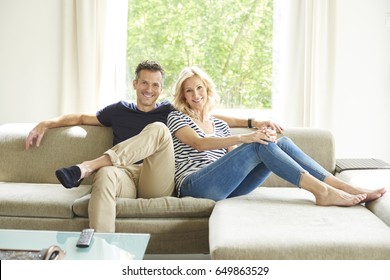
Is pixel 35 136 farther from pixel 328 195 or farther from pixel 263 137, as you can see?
pixel 328 195

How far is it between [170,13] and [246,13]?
0.66m

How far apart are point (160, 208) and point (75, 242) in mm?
726

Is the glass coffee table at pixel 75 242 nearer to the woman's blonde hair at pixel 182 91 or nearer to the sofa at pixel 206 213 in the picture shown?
the sofa at pixel 206 213

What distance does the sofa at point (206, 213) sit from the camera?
2.28 m

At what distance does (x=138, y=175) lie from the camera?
10.7 feet

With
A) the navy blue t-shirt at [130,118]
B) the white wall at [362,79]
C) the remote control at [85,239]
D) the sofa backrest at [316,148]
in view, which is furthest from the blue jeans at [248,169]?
the white wall at [362,79]

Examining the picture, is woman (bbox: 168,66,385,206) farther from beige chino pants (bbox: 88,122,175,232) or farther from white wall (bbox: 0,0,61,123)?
white wall (bbox: 0,0,61,123)

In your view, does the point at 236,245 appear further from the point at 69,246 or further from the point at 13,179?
the point at 13,179

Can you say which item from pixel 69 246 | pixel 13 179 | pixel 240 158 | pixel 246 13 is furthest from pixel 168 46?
pixel 69 246

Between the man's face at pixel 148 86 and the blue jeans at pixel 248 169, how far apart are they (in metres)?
0.62

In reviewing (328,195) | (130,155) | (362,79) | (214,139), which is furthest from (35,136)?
(362,79)

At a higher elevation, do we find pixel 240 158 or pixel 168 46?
pixel 168 46

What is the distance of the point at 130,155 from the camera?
3.02 m

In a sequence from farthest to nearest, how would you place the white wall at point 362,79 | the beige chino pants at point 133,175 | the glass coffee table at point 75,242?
the white wall at point 362,79 < the beige chino pants at point 133,175 < the glass coffee table at point 75,242
